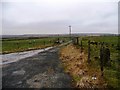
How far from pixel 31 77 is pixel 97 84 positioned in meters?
4.49

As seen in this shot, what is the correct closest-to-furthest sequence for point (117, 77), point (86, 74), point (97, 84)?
point (97, 84) < point (117, 77) < point (86, 74)

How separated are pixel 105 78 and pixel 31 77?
15.1 ft

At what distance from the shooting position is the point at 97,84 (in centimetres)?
1035

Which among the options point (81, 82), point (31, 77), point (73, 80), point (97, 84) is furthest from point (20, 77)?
point (97, 84)

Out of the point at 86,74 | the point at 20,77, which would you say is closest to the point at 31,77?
the point at 20,77

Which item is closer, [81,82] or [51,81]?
[81,82]

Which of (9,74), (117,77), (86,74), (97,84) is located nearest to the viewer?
(97,84)

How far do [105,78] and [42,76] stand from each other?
13.7 ft

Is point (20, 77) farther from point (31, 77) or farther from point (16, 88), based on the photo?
point (16, 88)

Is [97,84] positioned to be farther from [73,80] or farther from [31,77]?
[31,77]

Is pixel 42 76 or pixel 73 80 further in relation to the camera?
pixel 42 76

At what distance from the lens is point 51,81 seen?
1191 centimetres

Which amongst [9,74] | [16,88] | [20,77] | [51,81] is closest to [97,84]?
[51,81]

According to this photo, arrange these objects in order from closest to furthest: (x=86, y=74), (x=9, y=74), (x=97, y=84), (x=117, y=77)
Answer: (x=97, y=84), (x=117, y=77), (x=86, y=74), (x=9, y=74)
